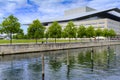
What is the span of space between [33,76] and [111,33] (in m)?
85.8

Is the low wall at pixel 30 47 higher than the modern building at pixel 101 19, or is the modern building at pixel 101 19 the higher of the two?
the modern building at pixel 101 19

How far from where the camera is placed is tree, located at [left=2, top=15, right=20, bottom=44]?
134ft

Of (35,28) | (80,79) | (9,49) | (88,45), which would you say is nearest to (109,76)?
(80,79)

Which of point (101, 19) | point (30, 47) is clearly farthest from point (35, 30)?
point (101, 19)

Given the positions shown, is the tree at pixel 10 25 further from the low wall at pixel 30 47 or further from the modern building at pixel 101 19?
the modern building at pixel 101 19

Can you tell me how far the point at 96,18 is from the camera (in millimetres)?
136500

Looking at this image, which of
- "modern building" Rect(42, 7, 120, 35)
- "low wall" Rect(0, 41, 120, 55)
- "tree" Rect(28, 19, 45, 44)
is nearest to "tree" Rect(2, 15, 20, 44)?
"low wall" Rect(0, 41, 120, 55)

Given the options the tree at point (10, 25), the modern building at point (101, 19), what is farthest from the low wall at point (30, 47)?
the modern building at point (101, 19)

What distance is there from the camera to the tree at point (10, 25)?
4094 centimetres

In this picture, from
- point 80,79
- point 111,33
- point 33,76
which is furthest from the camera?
point 111,33

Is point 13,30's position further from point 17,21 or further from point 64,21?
point 64,21

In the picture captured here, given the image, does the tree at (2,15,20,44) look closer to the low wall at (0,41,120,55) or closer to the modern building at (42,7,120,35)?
the low wall at (0,41,120,55)

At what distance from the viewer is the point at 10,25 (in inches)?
1622

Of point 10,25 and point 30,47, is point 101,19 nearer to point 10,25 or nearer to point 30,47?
point 30,47
